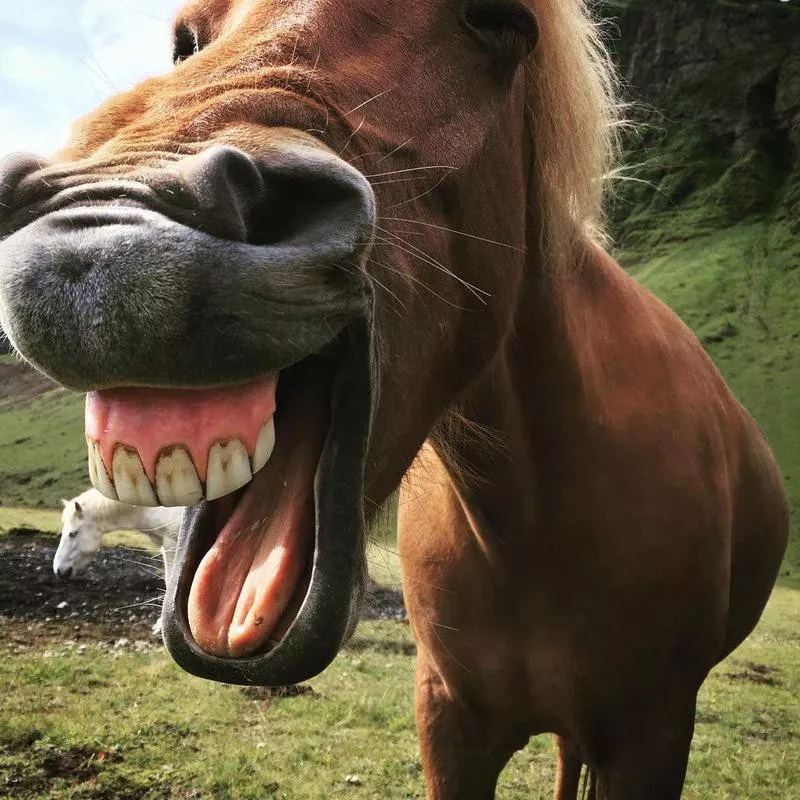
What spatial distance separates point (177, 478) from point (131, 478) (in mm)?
79

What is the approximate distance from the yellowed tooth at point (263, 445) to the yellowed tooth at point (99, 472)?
227 millimetres

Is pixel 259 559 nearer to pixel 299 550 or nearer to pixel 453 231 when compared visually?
pixel 299 550

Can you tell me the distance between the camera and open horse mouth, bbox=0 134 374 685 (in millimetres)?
959

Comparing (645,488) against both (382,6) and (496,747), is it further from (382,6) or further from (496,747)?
(382,6)

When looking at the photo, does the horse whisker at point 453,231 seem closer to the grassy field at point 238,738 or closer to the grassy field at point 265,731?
the grassy field at point 265,731

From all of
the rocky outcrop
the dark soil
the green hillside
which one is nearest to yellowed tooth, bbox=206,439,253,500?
the dark soil

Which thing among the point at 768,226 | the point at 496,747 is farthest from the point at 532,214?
the point at 768,226

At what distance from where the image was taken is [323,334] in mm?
1132

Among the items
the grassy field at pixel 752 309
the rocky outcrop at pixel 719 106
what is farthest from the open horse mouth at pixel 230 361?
the rocky outcrop at pixel 719 106

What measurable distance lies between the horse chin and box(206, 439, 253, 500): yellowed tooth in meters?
0.17

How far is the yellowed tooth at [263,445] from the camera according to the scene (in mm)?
1115

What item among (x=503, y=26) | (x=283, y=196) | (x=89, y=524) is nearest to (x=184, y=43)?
(x=503, y=26)

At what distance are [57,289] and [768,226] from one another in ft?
249

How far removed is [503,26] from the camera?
1588 millimetres
